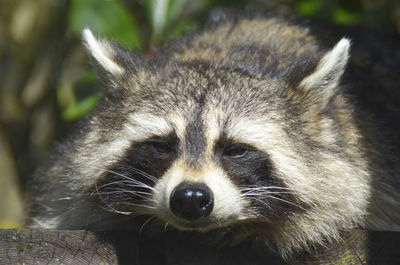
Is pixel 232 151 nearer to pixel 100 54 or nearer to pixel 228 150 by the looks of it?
pixel 228 150

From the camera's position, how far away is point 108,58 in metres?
4.56

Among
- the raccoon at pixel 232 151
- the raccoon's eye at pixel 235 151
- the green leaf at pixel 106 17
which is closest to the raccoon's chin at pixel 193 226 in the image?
the raccoon at pixel 232 151

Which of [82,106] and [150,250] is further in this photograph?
[82,106]

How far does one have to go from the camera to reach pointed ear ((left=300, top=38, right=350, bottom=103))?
4266 mm

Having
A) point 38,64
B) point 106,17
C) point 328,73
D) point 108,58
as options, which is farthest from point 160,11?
point 38,64

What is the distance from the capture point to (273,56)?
4.89 m

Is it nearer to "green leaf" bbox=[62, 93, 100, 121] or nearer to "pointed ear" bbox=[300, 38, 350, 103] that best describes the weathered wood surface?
"pointed ear" bbox=[300, 38, 350, 103]

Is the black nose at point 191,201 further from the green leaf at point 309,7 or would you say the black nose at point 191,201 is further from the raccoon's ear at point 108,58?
the green leaf at point 309,7

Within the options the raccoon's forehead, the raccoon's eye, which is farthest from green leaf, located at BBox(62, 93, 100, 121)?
the raccoon's eye

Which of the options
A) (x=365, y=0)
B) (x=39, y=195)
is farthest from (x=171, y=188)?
(x=365, y=0)

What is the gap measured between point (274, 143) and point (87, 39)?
1498 mm

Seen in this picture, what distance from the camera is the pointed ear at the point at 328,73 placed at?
4.27 metres

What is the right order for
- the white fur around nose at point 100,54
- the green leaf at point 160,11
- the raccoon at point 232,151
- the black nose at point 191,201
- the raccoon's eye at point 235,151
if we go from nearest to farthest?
the black nose at point 191,201, the raccoon at point 232,151, the raccoon's eye at point 235,151, the white fur around nose at point 100,54, the green leaf at point 160,11

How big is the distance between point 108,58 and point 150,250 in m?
1.53
